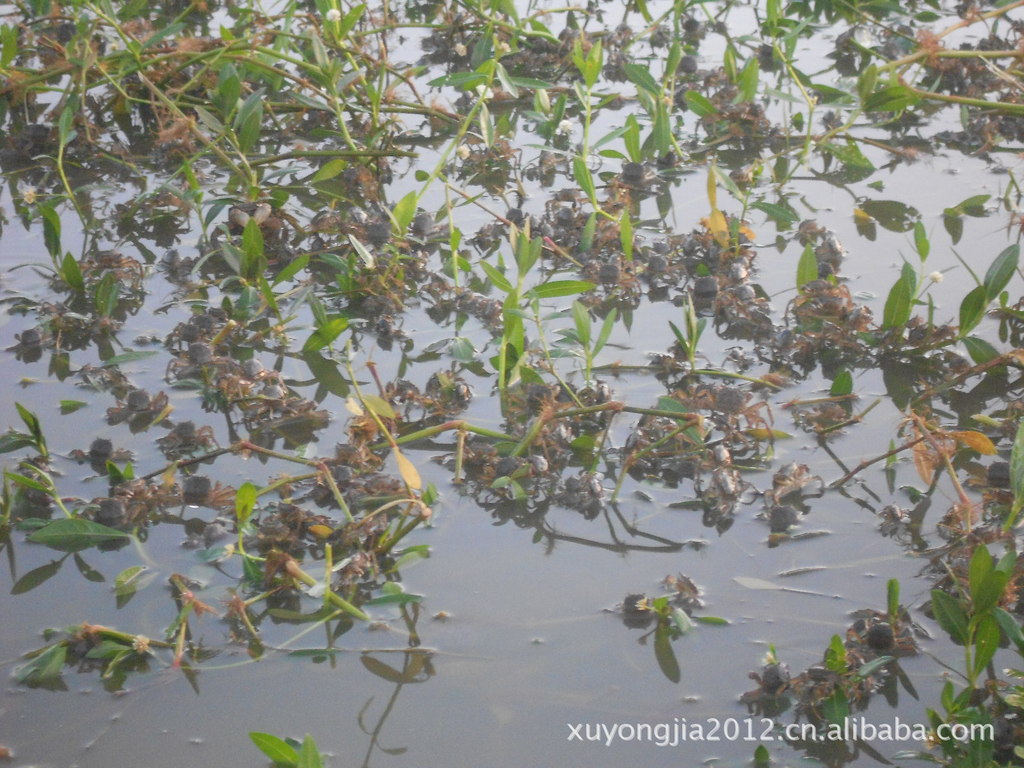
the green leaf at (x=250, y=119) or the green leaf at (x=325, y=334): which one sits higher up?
the green leaf at (x=250, y=119)

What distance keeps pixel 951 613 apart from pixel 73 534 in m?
1.28

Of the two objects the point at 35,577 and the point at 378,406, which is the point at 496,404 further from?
the point at 35,577

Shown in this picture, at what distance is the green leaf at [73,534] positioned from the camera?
1746mm

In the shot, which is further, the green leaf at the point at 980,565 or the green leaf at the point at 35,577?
the green leaf at the point at 35,577

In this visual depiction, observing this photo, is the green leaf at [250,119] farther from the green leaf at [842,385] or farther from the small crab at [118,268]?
the green leaf at [842,385]

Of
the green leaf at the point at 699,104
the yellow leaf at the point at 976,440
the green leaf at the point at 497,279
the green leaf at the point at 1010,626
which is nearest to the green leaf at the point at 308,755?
the green leaf at the point at 1010,626

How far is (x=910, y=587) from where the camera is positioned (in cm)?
164

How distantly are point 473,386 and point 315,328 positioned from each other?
1.29 ft

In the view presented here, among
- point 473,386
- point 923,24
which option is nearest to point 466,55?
point 923,24

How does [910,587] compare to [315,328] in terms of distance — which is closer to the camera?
[910,587]

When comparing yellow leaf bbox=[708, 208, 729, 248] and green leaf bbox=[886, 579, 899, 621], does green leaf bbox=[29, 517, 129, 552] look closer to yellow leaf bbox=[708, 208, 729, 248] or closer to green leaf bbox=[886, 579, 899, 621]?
green leaf bbox=[886, 579, 899, 621]

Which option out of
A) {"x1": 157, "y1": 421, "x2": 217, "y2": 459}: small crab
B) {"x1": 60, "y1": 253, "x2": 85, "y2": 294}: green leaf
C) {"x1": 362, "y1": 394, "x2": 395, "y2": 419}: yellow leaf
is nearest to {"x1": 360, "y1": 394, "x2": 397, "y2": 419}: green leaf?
{"x1": 362, "y1": 394, "x2": 395, "y2": 419}: yellow leaf

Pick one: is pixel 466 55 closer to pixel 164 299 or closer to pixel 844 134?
pixel 844 134

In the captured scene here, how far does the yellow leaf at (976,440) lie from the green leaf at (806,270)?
609 millimetres
